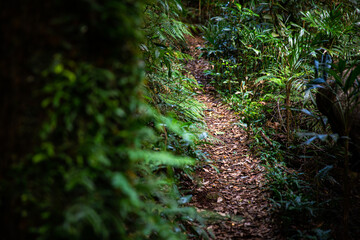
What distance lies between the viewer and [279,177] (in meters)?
3.18

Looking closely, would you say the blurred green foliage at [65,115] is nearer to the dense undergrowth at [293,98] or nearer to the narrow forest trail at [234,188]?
the narrow forest trail at [234,188]

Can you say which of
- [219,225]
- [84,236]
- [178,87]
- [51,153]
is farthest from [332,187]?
[51,153]

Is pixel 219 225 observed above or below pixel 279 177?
below

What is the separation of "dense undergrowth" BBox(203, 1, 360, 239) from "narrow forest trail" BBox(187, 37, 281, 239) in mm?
168

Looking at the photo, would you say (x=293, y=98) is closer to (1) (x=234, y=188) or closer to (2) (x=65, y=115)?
(1) (x=234, y=188)

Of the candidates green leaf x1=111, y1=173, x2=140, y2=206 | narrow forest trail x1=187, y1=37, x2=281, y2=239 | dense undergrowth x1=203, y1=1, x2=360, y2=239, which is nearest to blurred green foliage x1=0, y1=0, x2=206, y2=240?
green leaf x1=111, y1=173, x2=140, y2=206

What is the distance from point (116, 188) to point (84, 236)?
25 cm

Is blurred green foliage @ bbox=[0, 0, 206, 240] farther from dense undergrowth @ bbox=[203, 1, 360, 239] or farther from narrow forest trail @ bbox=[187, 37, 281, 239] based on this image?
dense undergrowth @ bbox=[203, 1, 360, 239]

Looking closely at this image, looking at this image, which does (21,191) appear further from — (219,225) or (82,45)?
(219,225)

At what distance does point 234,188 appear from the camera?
10.4 feet

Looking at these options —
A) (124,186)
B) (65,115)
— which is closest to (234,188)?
(124,186)

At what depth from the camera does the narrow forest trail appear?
7.93 ft

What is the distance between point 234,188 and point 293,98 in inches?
95.0

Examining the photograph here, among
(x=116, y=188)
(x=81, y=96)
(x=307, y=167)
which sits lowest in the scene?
(x=307, y=167)
